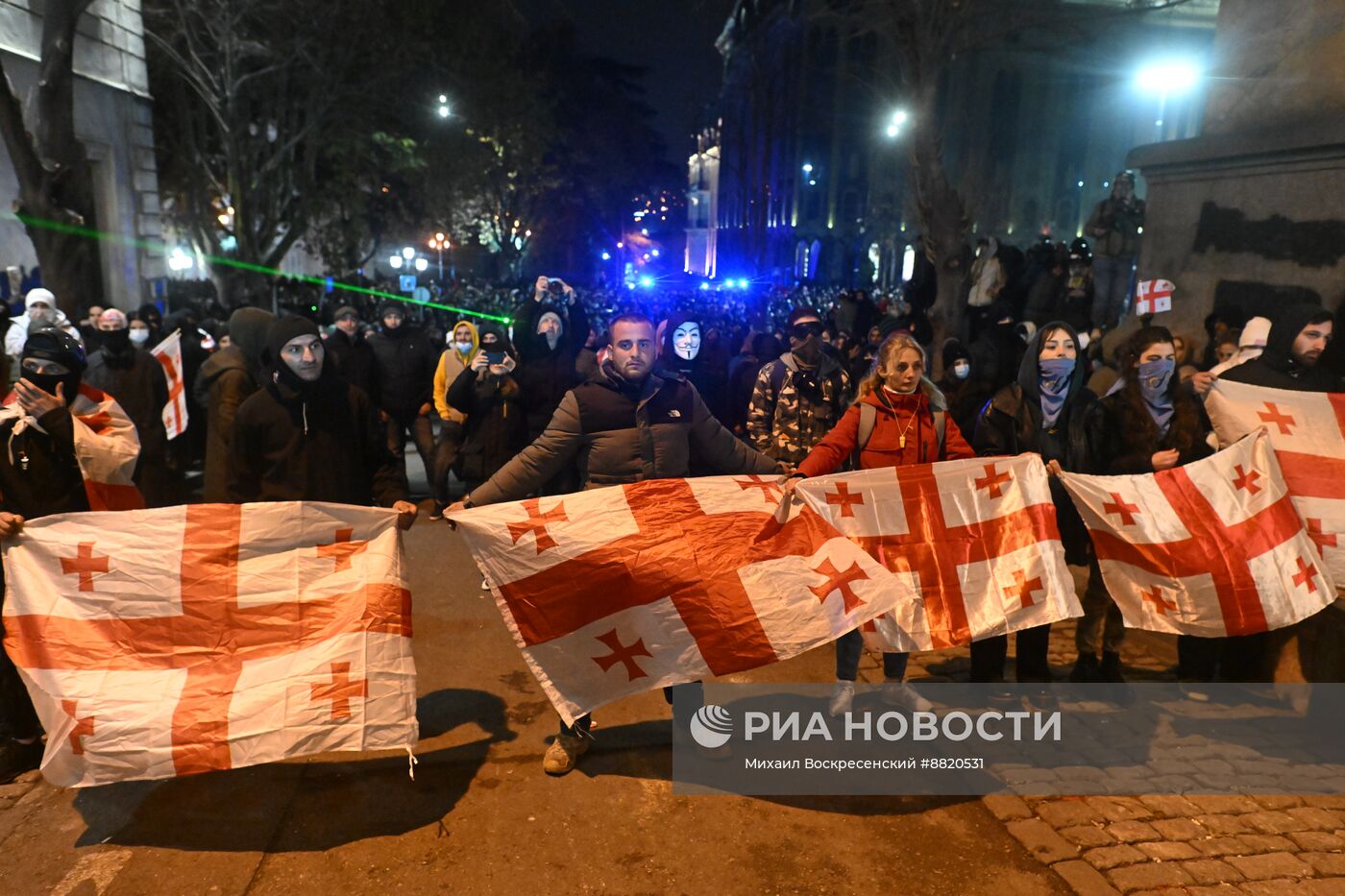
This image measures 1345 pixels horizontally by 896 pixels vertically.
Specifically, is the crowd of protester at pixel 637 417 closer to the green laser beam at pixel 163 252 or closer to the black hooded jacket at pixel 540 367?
the black hooded jacket at pixel 540 367

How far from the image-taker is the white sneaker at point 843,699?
4.81 metres

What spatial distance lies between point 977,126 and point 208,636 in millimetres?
48980

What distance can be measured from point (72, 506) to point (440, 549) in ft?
11.5

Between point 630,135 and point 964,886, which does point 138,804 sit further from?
point 630,135

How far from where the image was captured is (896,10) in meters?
14.2

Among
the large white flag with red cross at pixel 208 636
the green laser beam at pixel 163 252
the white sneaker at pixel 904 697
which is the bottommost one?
the white sneaker at pixel 904 697

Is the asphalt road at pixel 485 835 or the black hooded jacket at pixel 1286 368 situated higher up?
the black hooded jacket at pixel 1286 368

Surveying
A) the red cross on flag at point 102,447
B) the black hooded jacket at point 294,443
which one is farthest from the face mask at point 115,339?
the black hooded jacket at point 294,443

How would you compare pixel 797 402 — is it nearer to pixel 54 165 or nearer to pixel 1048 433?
pixel 1048 433

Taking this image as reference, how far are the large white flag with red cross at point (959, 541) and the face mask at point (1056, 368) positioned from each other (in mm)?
794

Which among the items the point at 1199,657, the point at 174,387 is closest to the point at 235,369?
the point at 174,387

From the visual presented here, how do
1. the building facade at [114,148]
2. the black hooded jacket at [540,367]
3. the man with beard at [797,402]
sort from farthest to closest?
the building facade at [114,148] < the black hooded jacket at [540,367] < the man with beard at [797,402]

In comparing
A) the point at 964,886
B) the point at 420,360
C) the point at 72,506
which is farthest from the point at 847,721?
the point at 420,360

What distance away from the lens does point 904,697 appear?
4.90m
